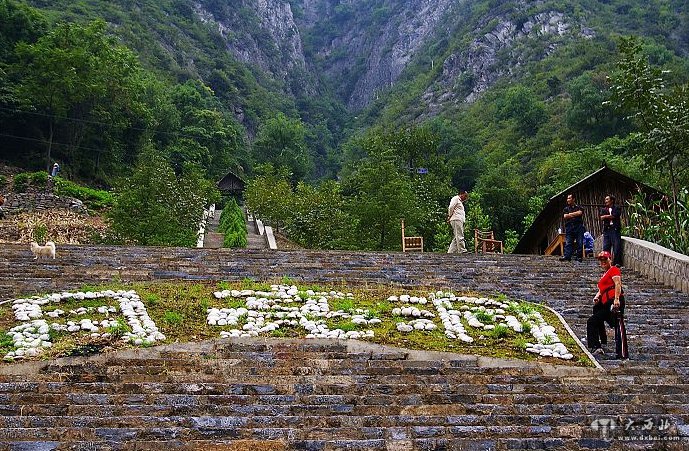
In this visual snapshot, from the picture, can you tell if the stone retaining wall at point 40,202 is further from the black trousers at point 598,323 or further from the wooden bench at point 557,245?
the black trousers at point 598,323

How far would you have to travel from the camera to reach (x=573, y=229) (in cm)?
1511

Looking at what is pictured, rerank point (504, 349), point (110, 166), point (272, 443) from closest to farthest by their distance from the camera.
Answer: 1. point (272, 443)
2. point (504, 349)
3. point (110, 166)

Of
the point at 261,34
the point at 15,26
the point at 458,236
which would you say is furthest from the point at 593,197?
the point at 261,34

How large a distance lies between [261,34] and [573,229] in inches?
4655

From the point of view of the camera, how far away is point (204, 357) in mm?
8484

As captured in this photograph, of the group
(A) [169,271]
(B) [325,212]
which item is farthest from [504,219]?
(A) [169,271]

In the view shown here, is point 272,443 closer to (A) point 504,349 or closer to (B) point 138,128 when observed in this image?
(A) point 504,349

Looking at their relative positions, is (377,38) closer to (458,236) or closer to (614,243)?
(458,236)

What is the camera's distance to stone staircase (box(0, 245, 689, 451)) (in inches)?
249

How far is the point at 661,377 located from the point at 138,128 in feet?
149

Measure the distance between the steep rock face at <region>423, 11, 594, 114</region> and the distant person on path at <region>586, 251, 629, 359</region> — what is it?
79.4 m

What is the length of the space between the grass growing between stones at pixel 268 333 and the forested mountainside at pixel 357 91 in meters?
8.44

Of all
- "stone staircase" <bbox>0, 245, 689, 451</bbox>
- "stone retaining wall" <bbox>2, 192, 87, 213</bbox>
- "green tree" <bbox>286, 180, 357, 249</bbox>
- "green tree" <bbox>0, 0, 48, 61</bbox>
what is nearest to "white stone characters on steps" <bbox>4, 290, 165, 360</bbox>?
"stone staircase" <bbox>0, 245, 689, 451</bbox>

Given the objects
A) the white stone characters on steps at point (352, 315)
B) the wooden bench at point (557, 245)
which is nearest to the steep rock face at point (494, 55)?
the wooden bench at point (557, 245)
